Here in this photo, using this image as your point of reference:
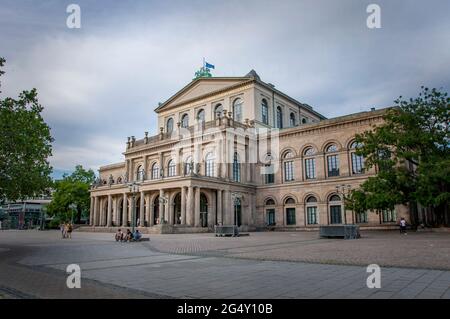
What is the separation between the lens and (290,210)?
45.9m

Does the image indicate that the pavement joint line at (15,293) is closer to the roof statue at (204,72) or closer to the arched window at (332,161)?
the arched window at (332,161)

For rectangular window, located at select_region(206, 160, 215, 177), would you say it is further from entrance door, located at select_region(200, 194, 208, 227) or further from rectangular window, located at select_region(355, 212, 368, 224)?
rectangular window, located at select_region(355, 212, 368, 224)

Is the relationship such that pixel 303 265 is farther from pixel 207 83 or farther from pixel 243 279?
pixel 207 83

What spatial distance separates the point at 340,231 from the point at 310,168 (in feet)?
67.3

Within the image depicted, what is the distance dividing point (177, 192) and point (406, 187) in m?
25.9

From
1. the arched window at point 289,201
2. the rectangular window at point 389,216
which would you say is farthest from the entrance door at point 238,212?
the rectangular window at point 389,216

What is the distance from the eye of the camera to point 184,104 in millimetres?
60312

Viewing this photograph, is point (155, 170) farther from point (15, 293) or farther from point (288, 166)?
point (15, 293)

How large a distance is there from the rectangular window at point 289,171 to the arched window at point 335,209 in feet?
20.5

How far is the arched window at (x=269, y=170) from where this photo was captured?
160 feet

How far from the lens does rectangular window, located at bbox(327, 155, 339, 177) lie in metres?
42.8

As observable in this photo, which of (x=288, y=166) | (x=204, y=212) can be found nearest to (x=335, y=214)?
(x=288, y=166)
